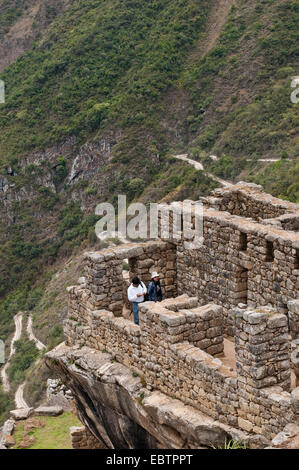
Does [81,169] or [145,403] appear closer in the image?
[145,403]

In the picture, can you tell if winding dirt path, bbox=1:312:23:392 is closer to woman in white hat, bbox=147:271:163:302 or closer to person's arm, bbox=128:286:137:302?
woman in white hat, bbox=147:271:163:302

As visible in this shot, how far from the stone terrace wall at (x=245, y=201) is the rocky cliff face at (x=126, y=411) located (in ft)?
13.1

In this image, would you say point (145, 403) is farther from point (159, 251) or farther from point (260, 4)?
point (260, 4)

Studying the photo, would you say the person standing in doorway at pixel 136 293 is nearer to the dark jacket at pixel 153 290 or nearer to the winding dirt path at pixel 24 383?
the dark jacket at pixel 153 290

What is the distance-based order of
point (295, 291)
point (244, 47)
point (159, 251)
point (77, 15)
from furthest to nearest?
1. point (77, 15)
2. point (244, 47)
3. point (159, 251)
4. point (295, 291)

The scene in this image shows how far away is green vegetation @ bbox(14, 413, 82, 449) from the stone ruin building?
1.69 m

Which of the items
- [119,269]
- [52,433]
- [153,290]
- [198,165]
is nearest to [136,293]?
[153,290]

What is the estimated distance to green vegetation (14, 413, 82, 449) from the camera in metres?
16.6

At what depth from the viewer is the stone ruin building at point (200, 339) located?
9.62m

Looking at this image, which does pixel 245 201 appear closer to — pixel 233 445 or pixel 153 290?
pixel 153 290

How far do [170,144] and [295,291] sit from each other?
78407mm

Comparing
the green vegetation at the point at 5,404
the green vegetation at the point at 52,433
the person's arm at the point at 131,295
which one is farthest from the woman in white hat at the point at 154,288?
the green vegetation at the point at 5,404

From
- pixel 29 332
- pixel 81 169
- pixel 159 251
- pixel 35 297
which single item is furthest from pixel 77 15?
pixel 159 251

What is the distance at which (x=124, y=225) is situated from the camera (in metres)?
65.0
